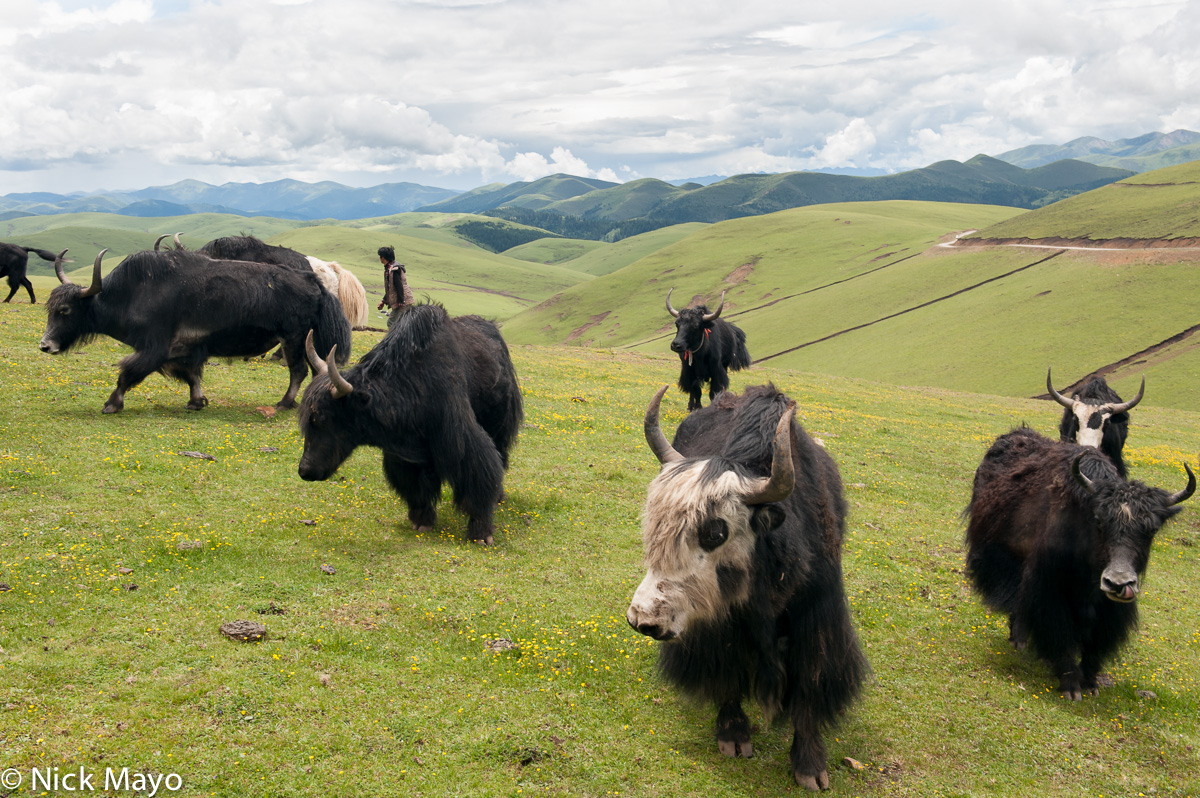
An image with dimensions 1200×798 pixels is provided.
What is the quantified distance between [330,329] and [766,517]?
39.1 feet

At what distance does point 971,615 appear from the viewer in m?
9.62

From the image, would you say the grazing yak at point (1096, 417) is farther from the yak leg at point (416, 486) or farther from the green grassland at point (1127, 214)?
the green grassland at point (1127, 214)

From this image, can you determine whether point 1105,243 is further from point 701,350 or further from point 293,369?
point 293,369

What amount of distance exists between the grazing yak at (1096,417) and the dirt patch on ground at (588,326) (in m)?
93.2

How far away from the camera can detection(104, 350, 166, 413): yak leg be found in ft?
43.3

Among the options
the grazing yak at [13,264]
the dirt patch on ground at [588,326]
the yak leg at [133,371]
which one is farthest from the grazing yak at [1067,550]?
the dirt patch on ground at [588,326]

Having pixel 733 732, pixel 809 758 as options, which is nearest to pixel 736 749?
pixel 733 732

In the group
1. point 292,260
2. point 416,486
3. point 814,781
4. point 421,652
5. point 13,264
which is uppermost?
point 292,260

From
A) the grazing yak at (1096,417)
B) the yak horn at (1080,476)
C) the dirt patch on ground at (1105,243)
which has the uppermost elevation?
the dirt patch on ground at (1105,243)

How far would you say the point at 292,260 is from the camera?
62.3 feet

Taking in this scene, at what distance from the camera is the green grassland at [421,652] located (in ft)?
18.1

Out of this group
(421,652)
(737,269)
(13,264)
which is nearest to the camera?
(421,652)

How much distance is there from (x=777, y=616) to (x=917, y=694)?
2900mm

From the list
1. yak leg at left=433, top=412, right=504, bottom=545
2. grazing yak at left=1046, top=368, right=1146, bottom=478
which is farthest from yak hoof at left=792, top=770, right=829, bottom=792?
grazing yak at left=1046, top=368, right=1146, bottom=478
